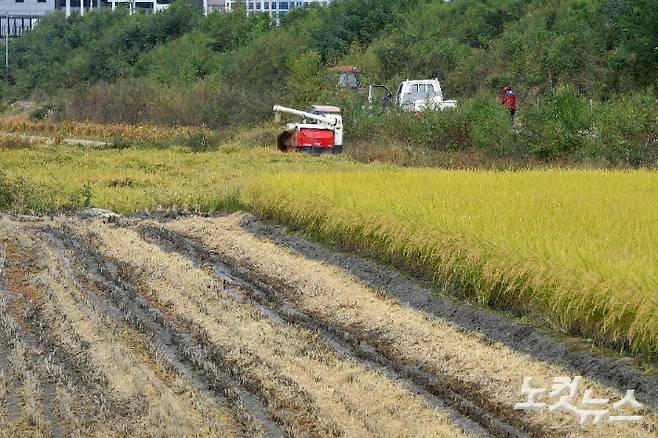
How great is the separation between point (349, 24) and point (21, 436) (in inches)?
1504

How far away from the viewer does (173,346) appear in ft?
24.5

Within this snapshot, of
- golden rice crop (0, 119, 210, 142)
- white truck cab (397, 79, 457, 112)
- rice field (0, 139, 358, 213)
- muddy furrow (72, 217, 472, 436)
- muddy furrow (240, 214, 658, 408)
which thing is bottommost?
muddy furrow (72, 217, 472, 436)

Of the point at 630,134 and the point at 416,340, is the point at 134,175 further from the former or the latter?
the point at 416,340

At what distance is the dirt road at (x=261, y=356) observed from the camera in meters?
5.81

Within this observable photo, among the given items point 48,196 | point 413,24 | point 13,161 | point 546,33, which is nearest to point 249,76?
point 413,24

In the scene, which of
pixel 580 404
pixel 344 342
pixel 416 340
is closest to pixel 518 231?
pixel 416 340

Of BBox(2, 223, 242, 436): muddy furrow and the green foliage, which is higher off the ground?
the green foliage

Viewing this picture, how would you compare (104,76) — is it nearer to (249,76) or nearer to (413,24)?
(249,76)

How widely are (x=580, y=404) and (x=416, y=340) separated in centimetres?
175

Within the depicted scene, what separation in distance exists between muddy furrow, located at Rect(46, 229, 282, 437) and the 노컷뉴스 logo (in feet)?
4.72

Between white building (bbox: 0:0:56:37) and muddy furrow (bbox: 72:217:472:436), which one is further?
white building (bbox: 0:0:56:37)

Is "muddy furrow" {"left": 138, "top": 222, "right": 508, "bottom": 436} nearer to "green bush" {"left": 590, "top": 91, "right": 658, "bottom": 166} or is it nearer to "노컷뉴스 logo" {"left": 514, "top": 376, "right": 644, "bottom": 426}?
"노컷뉴스 logo" {"left": 514, "top": 376, "right": 644, "bottom": 426}

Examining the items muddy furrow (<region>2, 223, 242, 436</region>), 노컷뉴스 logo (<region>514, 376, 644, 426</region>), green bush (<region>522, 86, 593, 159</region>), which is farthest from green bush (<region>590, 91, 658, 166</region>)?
노컷뉴스 logo (<region>514, 376, 644, 426</region>)

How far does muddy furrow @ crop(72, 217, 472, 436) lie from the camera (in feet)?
19.0
